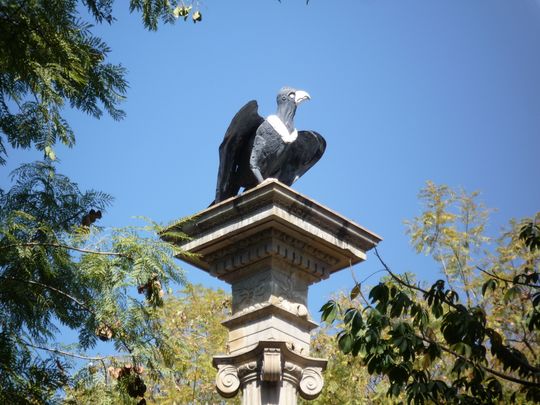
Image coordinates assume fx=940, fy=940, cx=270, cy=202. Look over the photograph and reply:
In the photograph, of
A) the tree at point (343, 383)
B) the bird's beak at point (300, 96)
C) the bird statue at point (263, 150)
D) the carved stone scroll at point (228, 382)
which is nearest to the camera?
the carved stone scroll at point (228, 382)

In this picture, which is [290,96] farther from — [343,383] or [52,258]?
[343,383]

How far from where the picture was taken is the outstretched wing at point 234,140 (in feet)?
26.0

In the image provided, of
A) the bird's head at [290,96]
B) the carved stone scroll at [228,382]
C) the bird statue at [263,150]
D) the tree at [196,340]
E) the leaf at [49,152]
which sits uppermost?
the tree at [196,340]

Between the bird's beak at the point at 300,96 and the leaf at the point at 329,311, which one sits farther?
the bird's beak at the point at 300,96

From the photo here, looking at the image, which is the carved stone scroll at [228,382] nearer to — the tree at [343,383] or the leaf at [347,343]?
the leaf at [347,343]

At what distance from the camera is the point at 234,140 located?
794cm

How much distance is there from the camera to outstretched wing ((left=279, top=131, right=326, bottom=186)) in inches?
314

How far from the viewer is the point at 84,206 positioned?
6.90 meters

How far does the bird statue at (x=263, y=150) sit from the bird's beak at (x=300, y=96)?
72 millimetres

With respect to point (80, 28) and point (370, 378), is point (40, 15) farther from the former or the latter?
point (370, 378)

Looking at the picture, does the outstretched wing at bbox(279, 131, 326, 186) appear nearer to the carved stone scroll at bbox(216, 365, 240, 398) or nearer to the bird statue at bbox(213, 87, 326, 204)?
the bird statue at bbox(213, 87, 326, 204)

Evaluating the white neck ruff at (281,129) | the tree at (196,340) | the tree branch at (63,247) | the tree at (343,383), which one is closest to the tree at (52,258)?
the tree branch at (63,247)

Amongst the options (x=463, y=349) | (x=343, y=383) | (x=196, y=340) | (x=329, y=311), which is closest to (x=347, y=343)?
(x=329, y=311)

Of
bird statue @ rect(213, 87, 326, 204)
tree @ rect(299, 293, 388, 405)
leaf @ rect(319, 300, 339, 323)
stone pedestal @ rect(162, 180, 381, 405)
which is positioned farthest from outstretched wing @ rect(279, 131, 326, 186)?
tree @ rect(299, 293, 388, 405)
